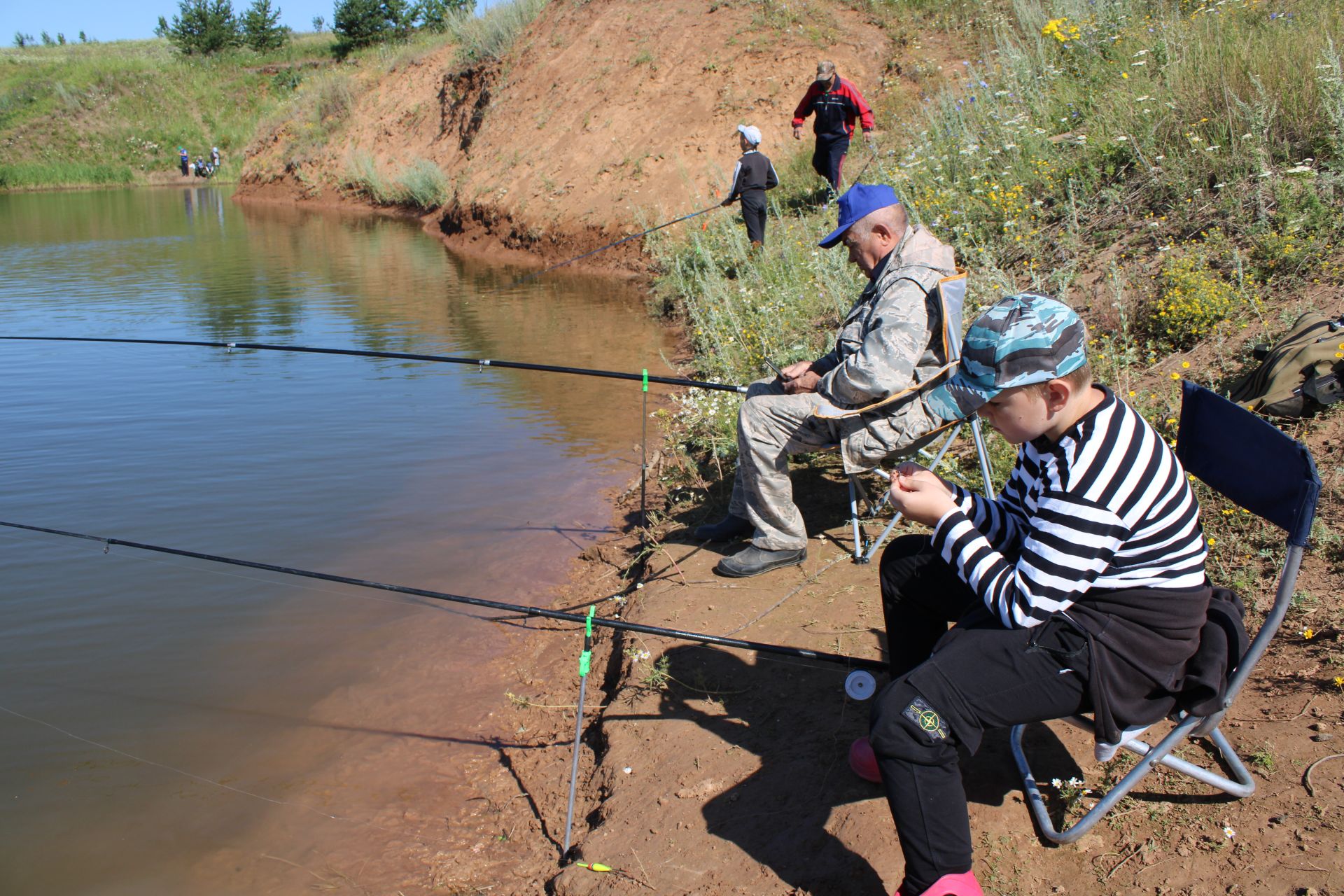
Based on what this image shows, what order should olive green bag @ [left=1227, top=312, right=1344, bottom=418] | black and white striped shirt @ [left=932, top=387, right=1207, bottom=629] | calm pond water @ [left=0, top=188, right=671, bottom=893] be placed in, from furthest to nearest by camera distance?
1. olive green bag @ [left=1227, top=312, right=1344, bottom=418]
2. calm pond water @ [left=0, top=188, right=671, bottom=893]
3. black and white striped shirt @ [left=932, top=387, right=1207, bottom=629]

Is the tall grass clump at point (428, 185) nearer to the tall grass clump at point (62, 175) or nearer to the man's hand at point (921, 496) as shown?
the man's hand at point (921, 496)

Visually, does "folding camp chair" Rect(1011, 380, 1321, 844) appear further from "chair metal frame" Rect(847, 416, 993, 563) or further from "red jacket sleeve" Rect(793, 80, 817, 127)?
"red jacket sleeve" Rect(793, 80, 817, 127)

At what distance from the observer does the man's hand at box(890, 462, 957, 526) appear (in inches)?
92.7

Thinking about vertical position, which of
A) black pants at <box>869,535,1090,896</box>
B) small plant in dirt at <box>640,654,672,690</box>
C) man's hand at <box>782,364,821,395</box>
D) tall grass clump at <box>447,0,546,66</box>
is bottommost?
small plant in dirt at <box>640,654,672,690</box>

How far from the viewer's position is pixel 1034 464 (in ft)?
7.63

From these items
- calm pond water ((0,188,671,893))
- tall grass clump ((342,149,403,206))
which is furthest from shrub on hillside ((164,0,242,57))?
calm pond water ((0,188,671,893))

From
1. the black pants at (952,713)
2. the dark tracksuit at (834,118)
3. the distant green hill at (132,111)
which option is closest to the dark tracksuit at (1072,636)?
the black pants at (952,713)

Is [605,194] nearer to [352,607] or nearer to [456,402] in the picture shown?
[456,402]

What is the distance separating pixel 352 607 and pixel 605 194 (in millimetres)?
12397

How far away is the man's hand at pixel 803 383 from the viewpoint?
431 cm

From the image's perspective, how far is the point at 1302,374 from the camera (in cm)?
388

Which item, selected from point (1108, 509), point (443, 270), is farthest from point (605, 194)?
point (1108, 509)

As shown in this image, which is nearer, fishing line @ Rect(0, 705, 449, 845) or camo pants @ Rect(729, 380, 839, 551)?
fishing line @ Rect(0, 705, 449, 845)

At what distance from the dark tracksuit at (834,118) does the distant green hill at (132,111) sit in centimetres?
3620
